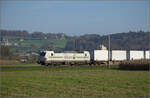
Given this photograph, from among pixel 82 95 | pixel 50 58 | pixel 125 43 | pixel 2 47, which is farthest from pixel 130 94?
pixel 125 43

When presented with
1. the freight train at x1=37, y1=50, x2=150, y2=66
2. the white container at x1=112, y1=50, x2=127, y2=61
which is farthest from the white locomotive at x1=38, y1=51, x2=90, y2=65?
the white container at x1=112, y1=50, x2=127, y2=61

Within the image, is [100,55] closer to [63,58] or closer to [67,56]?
[67,56]

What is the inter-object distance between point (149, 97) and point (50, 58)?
1808 inches

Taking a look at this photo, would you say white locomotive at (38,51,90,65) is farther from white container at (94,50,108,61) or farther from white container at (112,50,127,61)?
white container at (112,50,127,61)

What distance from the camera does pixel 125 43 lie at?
13850 cm

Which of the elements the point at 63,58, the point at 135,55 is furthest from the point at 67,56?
the point at 135,55

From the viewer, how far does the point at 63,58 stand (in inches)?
2387

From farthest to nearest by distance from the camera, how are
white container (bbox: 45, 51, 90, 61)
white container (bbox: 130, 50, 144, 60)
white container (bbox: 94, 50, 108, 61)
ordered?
white container (bbox: 130, 50, 144, 60) < white container (bbox: 94, 50, 108, 61) < white container (bbox: 45, 51, 90, 61)

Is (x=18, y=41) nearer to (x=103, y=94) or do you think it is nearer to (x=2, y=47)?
(x=2, y=47)

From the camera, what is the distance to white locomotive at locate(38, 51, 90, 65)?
59303mm

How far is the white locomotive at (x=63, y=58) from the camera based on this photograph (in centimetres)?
5930

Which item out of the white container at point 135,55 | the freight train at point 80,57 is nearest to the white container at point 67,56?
the freight train at point 80,57

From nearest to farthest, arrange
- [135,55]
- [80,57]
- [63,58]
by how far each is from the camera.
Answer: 1. [63,58]
2. [80,57]
3. [135,55]

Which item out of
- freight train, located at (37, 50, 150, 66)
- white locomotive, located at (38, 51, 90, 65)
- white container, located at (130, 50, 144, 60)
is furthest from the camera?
white container, located at (130, 50, 144, 60)
